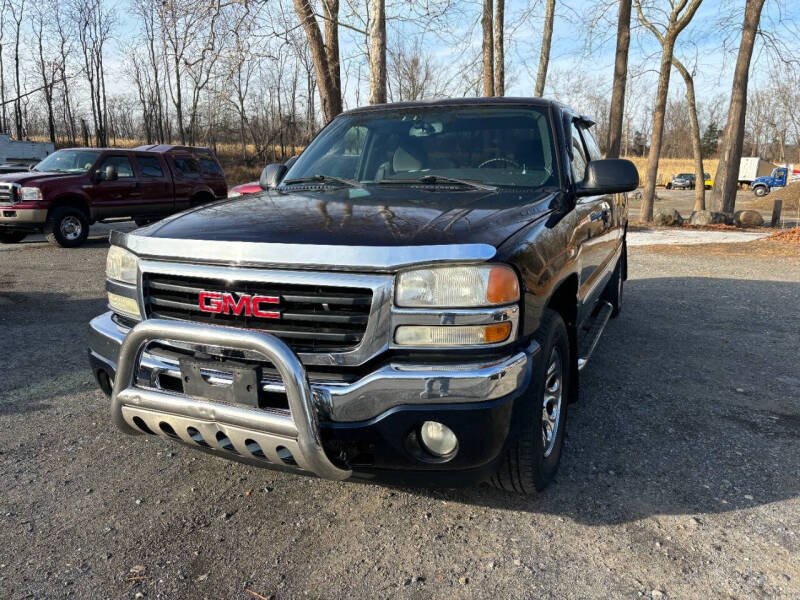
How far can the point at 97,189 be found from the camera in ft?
40.4

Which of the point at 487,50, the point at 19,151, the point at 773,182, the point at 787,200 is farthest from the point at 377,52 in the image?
the point at 773,182

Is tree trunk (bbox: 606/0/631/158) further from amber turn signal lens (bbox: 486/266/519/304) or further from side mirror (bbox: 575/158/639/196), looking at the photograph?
amber turn signal lens (bbox: 486/266/519/304)

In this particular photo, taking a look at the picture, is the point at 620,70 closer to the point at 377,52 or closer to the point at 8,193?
the point at 377,52

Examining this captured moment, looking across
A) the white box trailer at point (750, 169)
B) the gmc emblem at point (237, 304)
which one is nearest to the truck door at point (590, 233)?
the gmc emblem at point (237, 304)

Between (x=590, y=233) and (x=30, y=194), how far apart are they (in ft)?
36.2

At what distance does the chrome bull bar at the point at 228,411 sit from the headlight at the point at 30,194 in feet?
35.0

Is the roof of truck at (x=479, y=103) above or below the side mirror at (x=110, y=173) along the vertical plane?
above

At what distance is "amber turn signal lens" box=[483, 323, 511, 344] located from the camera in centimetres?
221

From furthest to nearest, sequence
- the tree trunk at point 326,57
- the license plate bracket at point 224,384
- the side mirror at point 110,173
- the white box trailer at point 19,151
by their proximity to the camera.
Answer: the white box trailer at point 19,151 < the side mirror at point 110,173 < the tree trunk at point 326,57 < the license plate bracket at point 224,384

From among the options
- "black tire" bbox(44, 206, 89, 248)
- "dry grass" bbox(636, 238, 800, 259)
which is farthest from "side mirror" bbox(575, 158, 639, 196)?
"black tire" bbox(44, 206, 89, 248)

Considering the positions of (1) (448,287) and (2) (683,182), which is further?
(2) (683,182)

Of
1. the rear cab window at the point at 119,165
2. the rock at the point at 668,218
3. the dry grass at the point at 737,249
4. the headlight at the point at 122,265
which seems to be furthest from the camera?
the rock at the point at 668,218

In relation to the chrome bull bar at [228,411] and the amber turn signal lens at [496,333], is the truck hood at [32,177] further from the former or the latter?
the amber turn signal lens at [496,333]

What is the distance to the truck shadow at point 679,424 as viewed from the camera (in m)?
2.86
